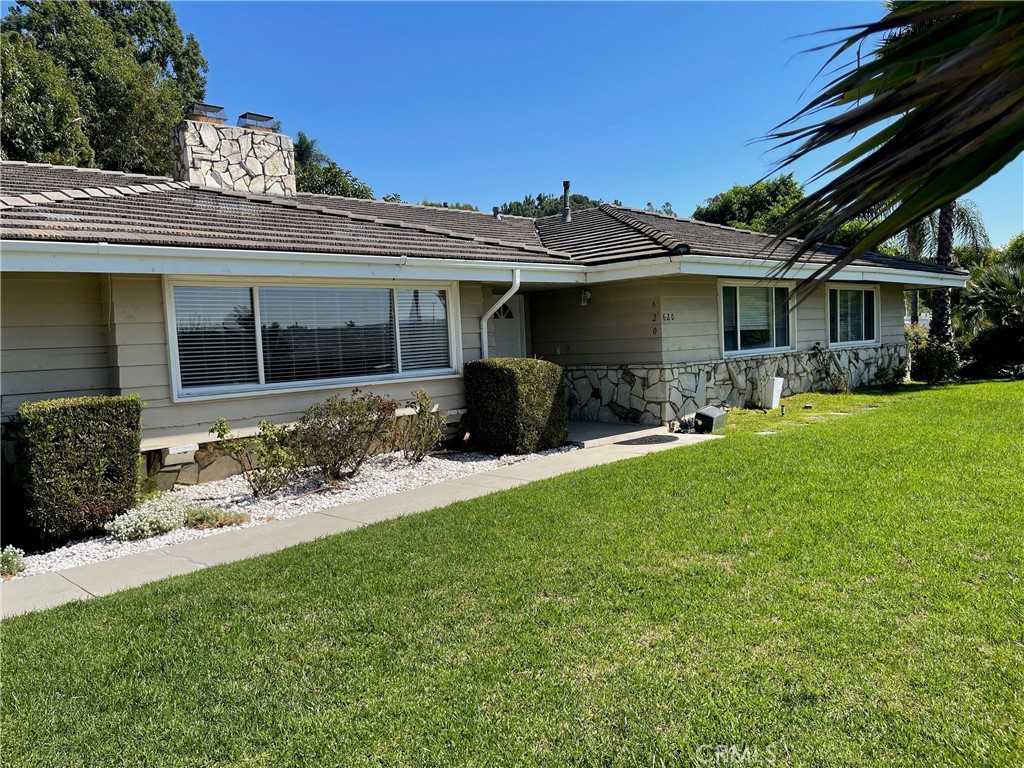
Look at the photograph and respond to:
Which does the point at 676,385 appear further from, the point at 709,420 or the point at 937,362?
the point at 937,362

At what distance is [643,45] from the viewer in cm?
1089

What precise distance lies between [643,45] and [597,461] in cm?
711

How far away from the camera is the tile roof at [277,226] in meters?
7.30

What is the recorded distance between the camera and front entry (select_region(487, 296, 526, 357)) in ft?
44.5

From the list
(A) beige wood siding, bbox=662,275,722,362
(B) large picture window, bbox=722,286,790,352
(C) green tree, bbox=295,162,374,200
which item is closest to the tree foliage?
(C) green tree, bbox=295,162,374,200

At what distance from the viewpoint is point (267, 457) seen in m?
→ 7.52

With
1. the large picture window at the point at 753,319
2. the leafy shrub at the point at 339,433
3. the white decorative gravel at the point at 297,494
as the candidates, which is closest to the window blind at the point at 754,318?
the large picture window at the point at 753,319

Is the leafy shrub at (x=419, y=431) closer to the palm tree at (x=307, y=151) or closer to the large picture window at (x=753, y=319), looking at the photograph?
the large picture window at (x=753, y=319)

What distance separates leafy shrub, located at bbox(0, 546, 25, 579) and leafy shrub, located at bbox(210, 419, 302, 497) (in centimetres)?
227

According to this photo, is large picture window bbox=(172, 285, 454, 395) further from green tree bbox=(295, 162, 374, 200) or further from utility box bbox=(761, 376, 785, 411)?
green tree bbox=(295, 162, 374, 200)

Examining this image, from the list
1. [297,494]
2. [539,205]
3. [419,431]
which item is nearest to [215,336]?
[297,494]

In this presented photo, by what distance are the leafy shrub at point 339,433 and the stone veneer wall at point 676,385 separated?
5.38 m

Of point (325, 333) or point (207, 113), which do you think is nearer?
point (325, 333)

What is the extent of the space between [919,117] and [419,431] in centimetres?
817
